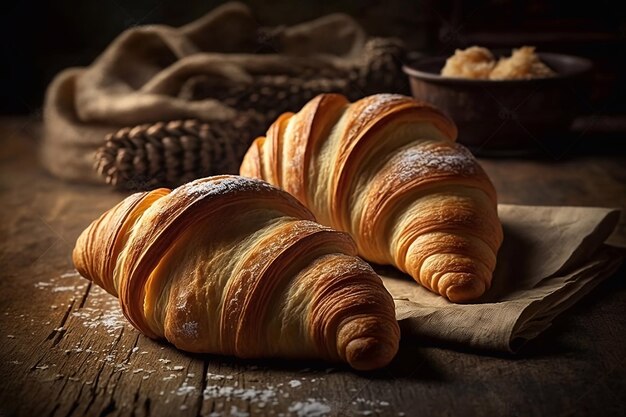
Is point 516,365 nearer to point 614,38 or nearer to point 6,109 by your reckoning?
point 614,38

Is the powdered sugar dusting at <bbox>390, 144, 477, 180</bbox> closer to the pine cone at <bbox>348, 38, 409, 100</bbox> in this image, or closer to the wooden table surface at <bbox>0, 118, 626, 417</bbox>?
the wooden table surface at <bbox>0, 118, 626, 417</bbox>

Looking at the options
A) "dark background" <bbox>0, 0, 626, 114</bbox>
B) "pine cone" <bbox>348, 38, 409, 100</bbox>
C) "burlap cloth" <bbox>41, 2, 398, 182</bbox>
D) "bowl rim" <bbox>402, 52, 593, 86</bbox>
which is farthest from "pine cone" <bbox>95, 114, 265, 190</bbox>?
"dark background" <bbox>0, 0, 626, 114</bbox>

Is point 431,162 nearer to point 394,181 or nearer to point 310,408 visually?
point 394,181

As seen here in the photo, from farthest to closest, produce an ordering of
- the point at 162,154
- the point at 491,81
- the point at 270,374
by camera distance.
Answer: the point at 491,81, the point at 162,154, the point at 270,374

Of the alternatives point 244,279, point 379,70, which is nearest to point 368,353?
point 244,279

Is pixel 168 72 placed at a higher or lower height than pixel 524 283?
higher

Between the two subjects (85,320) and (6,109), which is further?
(6,109)

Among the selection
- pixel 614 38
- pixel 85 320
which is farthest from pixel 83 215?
pixel 614 38
